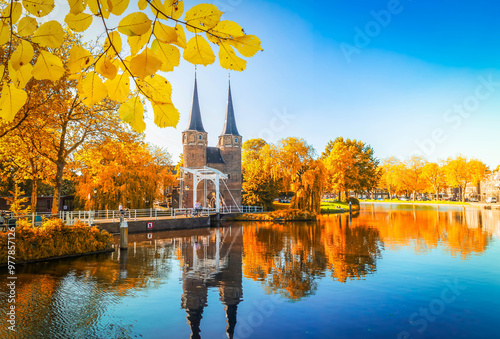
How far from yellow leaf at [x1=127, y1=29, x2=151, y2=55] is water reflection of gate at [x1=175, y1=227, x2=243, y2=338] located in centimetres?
674

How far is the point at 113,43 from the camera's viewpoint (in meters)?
1.14

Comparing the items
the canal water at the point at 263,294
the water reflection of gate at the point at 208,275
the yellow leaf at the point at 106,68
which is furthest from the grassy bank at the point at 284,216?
the yellow leaf at the point at 106,68

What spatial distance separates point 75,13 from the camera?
3.55 ft

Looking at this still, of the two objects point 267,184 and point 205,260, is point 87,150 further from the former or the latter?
point 267,184

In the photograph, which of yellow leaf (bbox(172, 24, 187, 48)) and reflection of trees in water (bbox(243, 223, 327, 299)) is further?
reflection of trees in water (bbox(243, 223, 327, 299))

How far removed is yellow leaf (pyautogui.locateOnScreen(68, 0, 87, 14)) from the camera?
1.05 metres

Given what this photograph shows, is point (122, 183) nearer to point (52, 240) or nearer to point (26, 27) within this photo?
point (52, 240)

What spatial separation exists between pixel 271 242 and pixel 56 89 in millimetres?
13570

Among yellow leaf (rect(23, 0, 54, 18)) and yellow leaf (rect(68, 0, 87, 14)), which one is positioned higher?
yellow leaf (rect(23, 0, 54, 18))

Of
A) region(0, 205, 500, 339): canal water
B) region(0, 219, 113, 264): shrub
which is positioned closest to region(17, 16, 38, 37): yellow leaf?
region(0, 205, 500, 339): canal water

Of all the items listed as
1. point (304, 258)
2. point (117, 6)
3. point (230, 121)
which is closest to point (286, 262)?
point (304, 258)

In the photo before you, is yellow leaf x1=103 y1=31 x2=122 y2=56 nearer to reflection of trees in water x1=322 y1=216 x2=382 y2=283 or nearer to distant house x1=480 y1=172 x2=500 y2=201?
reflection of trees in water x1=322 y1=216 x2=382 y2=283

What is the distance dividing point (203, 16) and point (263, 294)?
9.03 meters

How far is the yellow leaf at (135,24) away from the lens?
40.5 inches
